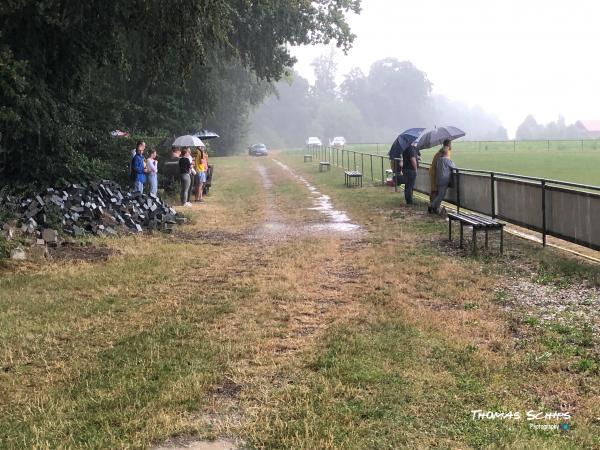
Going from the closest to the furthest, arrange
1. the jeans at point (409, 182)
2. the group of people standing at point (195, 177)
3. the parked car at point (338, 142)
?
the jeans at point (409, 182), the group of people standing at point (195, 177), the parked car at point (338, 142)

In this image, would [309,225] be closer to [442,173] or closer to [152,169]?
[442,173]

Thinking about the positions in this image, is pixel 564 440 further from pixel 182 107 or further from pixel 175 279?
pixel 182 107

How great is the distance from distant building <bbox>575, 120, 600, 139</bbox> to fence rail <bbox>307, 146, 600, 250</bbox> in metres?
111

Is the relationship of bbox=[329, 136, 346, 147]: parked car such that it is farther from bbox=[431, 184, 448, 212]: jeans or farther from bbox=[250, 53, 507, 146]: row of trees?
bbox=[431, 184, 448, 212]: jeans

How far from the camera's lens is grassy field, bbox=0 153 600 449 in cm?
382

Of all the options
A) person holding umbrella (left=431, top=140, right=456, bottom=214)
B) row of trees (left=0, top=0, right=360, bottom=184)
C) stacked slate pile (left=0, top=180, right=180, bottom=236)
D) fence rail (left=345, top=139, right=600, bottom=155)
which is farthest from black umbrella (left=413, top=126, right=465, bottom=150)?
fence rail (left=345, top=139, right=600, bottom=155)

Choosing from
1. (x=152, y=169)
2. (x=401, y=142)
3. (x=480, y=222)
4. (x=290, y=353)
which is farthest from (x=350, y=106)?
(x=290, y=353)

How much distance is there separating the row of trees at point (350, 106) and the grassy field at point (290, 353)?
101 m

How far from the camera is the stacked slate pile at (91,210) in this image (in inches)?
429

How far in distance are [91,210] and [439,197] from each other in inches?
303

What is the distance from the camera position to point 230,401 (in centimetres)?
428

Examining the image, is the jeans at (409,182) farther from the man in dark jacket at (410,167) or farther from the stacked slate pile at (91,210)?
the stacked slate pile at (91,210)

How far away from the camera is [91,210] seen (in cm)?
1191

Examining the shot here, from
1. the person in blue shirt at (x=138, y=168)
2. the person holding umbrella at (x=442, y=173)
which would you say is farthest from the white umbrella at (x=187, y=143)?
the person holding umbrella at (x=442, y=173)
